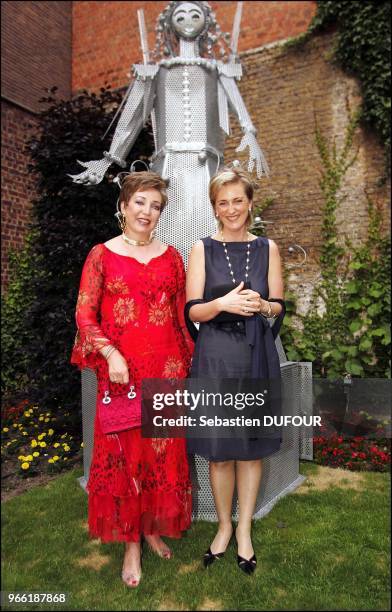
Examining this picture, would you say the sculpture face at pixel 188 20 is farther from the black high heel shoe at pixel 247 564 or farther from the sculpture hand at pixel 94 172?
the black high heel shoe at pixel 247 564

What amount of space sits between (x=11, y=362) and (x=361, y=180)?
5.57 m

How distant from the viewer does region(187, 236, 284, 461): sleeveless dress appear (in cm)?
196

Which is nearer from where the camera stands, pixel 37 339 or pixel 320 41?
pixel 37 339

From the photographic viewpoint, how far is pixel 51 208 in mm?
4477

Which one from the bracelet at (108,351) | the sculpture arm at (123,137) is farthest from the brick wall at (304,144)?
the bracelet at (108,351)

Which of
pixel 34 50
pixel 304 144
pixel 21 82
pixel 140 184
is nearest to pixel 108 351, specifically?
pixel 140 184

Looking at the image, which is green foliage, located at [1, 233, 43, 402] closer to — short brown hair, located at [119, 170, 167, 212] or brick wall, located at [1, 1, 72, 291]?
brick wall, located at [1, 1, 72, 291]

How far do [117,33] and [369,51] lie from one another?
4794mm

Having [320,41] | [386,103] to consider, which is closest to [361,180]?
[386,103]

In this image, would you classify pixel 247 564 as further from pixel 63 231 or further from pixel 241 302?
pixel 63 231

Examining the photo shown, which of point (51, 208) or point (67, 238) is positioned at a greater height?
point (51, 208)

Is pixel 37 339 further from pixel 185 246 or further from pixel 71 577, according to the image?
pixel 71 577

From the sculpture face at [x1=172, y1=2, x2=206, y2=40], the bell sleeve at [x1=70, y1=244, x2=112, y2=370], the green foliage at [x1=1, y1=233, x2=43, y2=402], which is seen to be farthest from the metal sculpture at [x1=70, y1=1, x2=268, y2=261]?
the green foliage at [x1=1, y1=233, x2=43, y2=402]

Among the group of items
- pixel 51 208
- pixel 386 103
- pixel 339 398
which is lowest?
pixel 339 398
